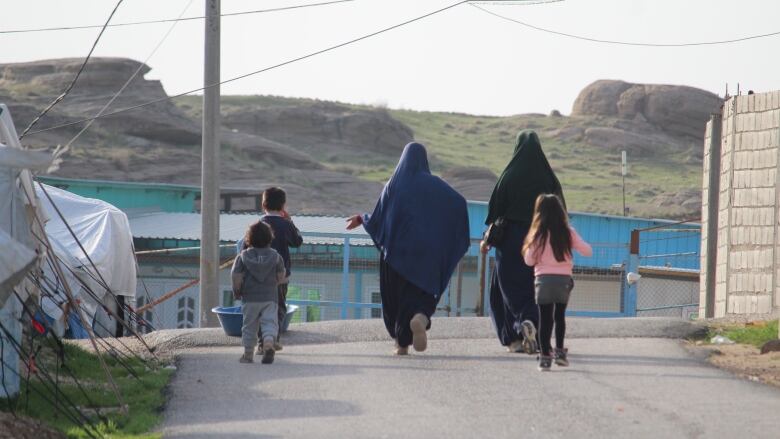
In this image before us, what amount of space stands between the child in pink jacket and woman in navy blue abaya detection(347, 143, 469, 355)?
1.30 m

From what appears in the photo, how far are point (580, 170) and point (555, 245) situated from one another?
64.4m

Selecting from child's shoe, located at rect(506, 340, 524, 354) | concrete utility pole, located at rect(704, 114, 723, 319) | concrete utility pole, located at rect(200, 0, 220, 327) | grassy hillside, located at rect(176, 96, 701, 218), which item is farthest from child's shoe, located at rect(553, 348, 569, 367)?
grassy hillside, located at rect(176, 96, 701, 218)

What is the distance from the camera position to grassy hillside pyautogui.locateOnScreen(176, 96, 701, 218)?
63938 mm

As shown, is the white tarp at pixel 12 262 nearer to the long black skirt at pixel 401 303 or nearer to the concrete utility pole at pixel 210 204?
the long black skirt at pixel 401 303

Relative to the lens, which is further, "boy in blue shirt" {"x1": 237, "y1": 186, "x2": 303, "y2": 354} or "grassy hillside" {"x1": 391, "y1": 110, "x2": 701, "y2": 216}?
"grassy hillside" {"x1": 391, "y1": 110, "x2": 701, "y2": 216}

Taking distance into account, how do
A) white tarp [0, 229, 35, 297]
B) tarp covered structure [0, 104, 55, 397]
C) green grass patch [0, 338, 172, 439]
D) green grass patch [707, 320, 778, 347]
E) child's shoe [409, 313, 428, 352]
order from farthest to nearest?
green grass patch [707, 320, 778, 347]
child's shoe [409, 313, 428, 352]
tarp covered structure [0, 104, 55, 397]
green grass patch [0, 338, 172, 439]
white tarp [0, 229, 35, 297]

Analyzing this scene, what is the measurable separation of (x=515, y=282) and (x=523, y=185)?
844 millimetres

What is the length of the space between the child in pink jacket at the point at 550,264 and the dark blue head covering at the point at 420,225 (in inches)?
50.8

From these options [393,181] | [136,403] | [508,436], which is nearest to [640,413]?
[508,436]

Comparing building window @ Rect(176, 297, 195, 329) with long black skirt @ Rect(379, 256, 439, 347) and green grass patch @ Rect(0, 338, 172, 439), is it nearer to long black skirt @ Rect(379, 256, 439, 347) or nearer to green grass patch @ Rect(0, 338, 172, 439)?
green grass patch @ Rect(0, 338, 172, 439)

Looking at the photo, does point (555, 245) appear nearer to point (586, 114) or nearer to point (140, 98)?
point (140, 98)

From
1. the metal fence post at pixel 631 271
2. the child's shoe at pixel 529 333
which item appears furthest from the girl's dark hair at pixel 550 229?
the metal fence post at pixel 631 271

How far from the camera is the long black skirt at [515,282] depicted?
1055 cm

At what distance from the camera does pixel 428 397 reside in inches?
330
